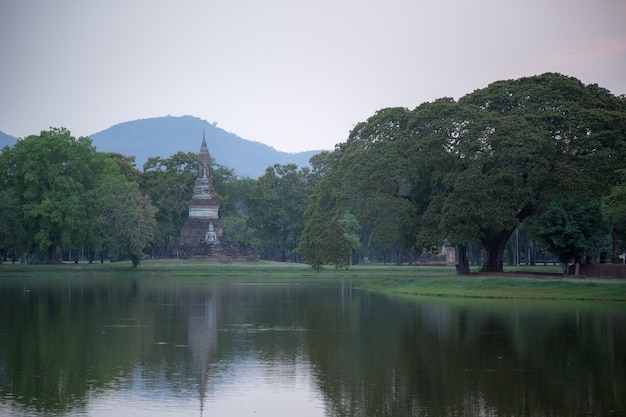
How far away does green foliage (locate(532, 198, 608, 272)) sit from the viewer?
5322 centimetres

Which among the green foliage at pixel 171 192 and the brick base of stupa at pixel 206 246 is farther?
the green foliage at pixel 171 192

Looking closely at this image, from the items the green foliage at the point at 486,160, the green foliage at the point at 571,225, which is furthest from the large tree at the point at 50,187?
the green foliage at the point at 571,225

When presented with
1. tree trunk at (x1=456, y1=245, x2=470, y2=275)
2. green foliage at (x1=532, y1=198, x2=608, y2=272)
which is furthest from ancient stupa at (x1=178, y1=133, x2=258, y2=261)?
Result: green foliage at (x1=532, y1=198, x2=608, y2=272)

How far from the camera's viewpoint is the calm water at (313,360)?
722 inches

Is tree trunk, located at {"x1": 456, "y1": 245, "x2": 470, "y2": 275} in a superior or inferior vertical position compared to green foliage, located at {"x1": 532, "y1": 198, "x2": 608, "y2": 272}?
inferior

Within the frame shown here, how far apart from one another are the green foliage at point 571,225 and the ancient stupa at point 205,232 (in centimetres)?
5845

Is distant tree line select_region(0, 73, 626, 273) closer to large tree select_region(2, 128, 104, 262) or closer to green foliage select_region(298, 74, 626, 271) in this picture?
green foliage select_region(298, 74, 626, 271)

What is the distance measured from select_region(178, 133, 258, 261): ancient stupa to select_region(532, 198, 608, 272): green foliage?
58.5m

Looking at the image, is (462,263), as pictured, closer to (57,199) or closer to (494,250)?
(494,250)

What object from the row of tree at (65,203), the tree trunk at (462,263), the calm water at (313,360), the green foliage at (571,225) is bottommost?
the calm water at (313,360)

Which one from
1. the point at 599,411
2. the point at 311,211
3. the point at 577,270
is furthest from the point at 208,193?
the point at 599,411

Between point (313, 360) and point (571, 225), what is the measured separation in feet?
105

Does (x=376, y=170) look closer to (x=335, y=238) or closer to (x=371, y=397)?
(x=335, y=238)

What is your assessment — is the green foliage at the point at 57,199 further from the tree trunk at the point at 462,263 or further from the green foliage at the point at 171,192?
the tree trunk at the point at 462,263
